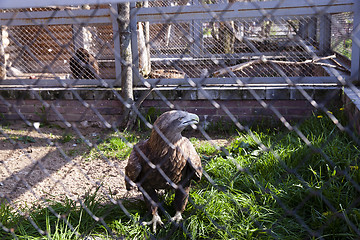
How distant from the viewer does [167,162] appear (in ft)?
8.32

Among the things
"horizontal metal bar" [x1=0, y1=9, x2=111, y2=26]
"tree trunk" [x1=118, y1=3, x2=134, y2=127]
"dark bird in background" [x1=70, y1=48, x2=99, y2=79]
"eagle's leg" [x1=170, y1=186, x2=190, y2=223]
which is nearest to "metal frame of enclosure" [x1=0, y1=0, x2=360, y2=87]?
"horizontal metal bar" [x1=0, y1=9, x2=111, y2=26]

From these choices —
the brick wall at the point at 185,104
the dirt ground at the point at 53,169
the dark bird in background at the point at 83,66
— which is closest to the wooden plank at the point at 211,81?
the brick wall at the point at 185,104

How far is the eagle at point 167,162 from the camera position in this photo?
2.50 metres

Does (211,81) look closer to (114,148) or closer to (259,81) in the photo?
(259,81)

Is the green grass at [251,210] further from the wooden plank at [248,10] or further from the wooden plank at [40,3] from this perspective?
the wooden plank at [248,10]

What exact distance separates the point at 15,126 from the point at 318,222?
4395 millimetres

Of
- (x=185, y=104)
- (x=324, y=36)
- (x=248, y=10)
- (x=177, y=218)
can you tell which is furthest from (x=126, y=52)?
(x=324, y=36)

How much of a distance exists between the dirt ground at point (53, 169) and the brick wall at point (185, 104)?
0.82 ft

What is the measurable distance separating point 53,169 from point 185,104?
1923 millimetres

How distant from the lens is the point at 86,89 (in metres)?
5.12

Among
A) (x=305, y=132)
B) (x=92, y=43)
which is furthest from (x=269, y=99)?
(x=92, y=43)

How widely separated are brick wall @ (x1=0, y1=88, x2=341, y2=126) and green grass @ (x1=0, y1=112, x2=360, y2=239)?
1.40 m

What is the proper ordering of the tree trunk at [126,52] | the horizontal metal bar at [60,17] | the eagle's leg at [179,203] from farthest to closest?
the horizontal metal bar at [60,17] < the tree trunk at [126,52] < the eagle's leg at [179,203]

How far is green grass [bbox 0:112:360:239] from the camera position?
2514 millimetres
